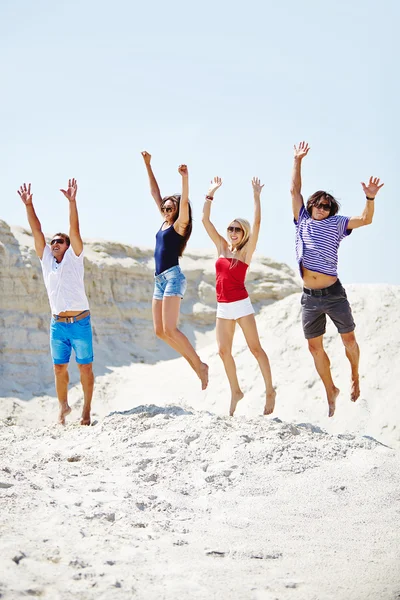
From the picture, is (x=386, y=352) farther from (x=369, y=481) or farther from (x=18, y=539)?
(x=18, y=539)

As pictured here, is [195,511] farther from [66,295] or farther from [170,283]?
[66,295]

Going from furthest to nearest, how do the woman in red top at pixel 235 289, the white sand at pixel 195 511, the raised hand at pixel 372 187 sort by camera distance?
the woman in red top at pixel 235 289
the raised hand at pixel 372 187
the white sand at pixel 195 511

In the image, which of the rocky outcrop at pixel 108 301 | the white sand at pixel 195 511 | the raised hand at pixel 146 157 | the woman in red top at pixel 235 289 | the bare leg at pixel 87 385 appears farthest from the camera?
the rocky outcrop at pixel 108 301

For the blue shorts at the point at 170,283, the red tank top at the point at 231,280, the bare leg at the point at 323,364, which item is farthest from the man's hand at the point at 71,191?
the bare leg at the point at 323,364

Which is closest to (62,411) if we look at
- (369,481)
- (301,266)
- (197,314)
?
(301,266)

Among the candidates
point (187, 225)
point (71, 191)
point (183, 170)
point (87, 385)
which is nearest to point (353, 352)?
point (187, 225)

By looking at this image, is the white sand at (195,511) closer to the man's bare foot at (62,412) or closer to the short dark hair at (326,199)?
the man's bare foot at (62,412)

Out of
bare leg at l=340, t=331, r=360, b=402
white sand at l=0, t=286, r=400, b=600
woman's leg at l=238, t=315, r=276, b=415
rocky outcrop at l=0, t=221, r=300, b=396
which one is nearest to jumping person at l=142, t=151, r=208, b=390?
woman's leg at l=238, t=315, r=276, b=415

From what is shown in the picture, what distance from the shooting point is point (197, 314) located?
14.2m

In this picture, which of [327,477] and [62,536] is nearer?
[62,536]

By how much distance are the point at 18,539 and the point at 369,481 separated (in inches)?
97.6

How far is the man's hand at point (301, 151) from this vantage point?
19.9ft

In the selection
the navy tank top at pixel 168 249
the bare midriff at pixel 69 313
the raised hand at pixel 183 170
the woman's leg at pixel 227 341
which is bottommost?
the woman's leg at pixel 227 341

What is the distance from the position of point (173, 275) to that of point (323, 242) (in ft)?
4.64
